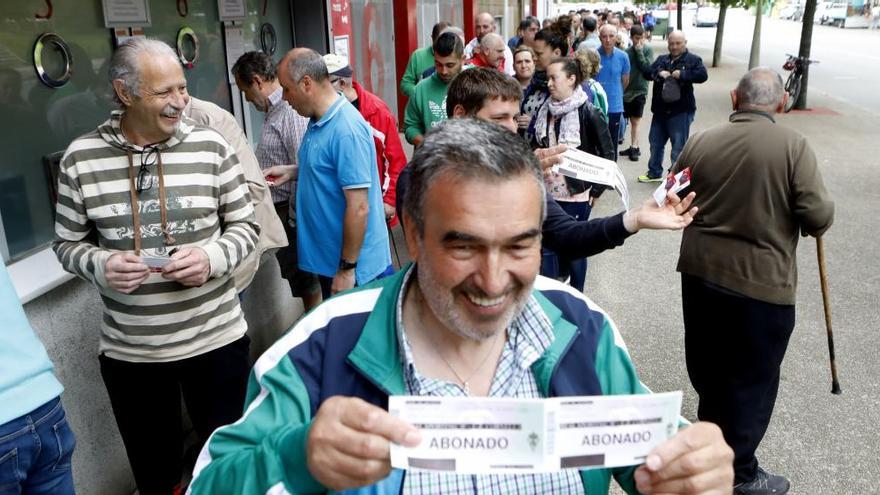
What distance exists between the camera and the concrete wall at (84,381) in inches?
121

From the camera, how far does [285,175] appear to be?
4340 mm

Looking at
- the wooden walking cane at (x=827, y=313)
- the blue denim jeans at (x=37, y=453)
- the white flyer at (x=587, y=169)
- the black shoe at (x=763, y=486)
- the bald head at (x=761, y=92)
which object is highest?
the bald head at (x=761, y=92)

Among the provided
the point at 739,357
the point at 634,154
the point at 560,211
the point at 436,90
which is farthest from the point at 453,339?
the point at 634,154

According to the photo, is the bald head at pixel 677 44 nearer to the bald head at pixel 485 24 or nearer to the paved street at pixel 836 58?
the bald head at pixel 485 24

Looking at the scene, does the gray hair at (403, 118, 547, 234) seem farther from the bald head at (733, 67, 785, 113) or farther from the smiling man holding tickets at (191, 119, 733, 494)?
the bald head at (733, 67, 785, 113)

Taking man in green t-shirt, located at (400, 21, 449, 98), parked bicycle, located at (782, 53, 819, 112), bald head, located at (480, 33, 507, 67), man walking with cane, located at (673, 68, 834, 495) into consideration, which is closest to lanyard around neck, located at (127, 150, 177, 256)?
man walking with cane, located at (673, 68, 834, 495)

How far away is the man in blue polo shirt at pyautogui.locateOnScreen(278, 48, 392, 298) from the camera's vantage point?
3520 mm

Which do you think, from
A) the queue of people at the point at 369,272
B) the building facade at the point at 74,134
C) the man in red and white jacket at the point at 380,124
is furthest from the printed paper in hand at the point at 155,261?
the man in red and white jacket at the point at 380,124

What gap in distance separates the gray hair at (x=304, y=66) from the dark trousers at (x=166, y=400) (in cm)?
134

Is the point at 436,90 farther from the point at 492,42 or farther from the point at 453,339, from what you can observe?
the point at 453,339

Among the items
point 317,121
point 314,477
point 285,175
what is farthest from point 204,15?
point 314,477

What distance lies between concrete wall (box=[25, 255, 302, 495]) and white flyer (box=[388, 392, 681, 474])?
2.38 m

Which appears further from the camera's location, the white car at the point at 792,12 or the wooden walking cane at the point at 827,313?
the white car at the point at 792,12

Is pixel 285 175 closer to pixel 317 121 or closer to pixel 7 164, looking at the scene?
pixel 317 121
